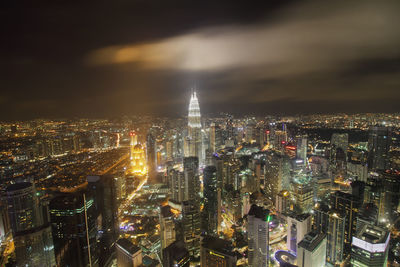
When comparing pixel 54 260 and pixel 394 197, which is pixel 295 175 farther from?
pixel 54 260

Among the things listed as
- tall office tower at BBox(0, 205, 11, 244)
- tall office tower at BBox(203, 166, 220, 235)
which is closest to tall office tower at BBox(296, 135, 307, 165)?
tall office tower at BBox(203, 166, 220, 235)

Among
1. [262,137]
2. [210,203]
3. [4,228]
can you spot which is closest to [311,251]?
[210,203]

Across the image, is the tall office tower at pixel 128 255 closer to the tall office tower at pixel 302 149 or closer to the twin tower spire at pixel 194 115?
the twin tower spire at pixel 194 115

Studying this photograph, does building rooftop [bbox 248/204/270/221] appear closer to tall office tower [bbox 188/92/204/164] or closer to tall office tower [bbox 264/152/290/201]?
tall office tower [bbox 264/152/290/201]

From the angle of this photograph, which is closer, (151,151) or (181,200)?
(181,200)

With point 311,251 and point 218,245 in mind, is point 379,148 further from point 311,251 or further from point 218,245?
point 218,245

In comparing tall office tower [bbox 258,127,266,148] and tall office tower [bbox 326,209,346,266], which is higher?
tall office tower [bbox 258,127,266,148]

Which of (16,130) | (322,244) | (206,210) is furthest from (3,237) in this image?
(322,244)
